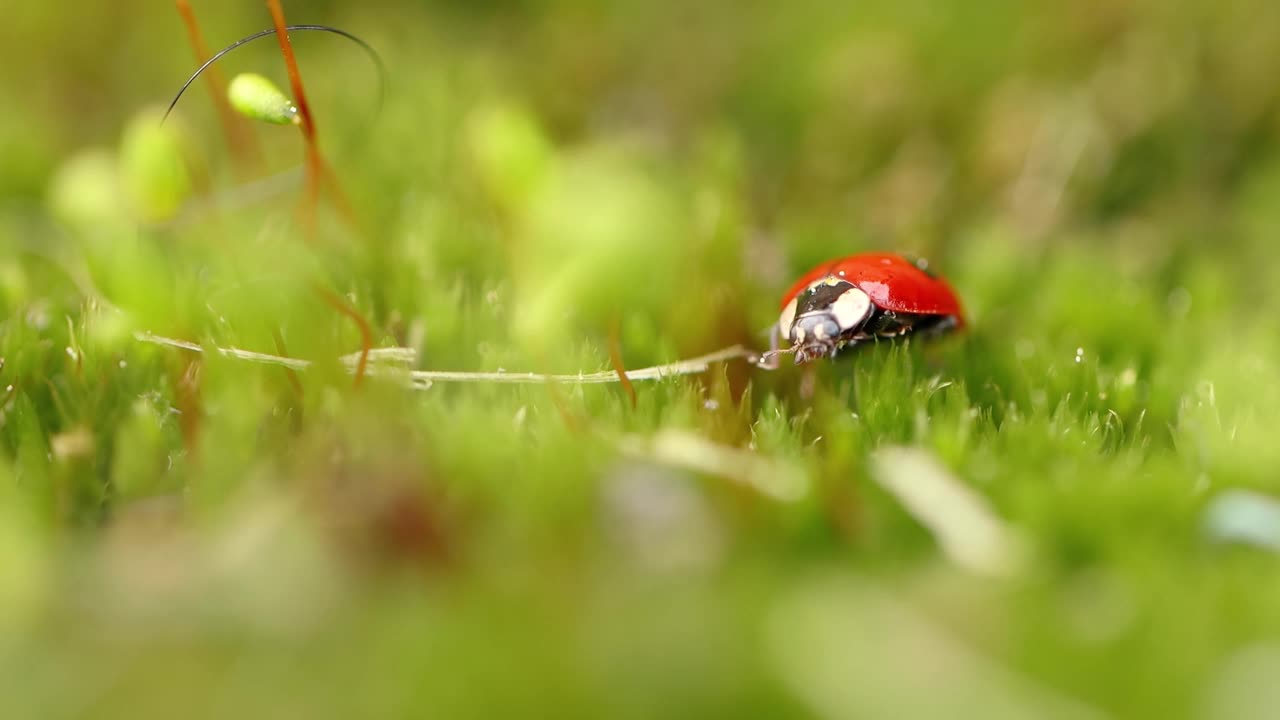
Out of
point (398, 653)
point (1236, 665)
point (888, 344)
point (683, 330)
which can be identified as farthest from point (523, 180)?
point (1236, 665)

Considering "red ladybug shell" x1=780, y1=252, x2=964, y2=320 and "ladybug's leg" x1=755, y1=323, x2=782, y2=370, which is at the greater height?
"red ladybug shell" x1=780, y1=252, x2=964, y2=320

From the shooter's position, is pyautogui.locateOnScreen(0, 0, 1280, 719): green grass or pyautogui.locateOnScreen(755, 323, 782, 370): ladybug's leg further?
pyautogui.locateOnScreen(755, 323, 782, 370): ladybug's leg

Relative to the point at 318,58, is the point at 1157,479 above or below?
below

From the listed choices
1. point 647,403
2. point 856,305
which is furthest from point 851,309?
point 647,403

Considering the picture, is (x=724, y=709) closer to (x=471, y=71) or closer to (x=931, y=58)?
(x=471, y=71)

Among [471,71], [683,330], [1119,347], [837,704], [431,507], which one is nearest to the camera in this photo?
[837,704]
